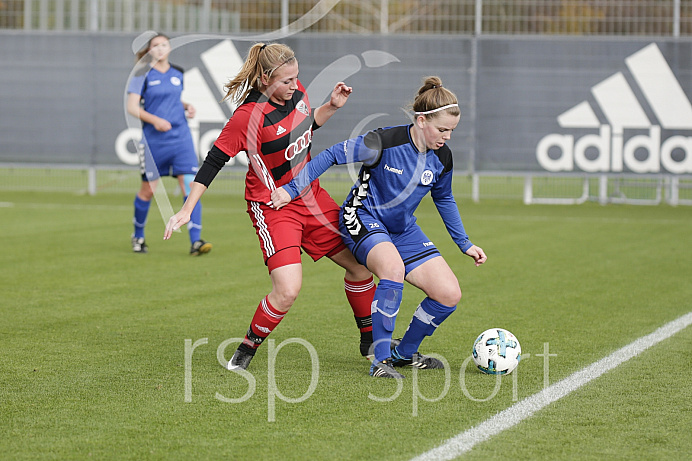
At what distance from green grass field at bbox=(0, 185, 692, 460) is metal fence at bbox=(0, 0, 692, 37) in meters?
7.23

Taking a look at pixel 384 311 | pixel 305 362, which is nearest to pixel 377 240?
pixel 384 311

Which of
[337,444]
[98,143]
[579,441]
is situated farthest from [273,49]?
[98,143]

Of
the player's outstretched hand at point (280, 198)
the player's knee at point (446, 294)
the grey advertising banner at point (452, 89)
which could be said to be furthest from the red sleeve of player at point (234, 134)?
the grey advertising banner at point (452, 89)

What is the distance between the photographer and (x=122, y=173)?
1873cm

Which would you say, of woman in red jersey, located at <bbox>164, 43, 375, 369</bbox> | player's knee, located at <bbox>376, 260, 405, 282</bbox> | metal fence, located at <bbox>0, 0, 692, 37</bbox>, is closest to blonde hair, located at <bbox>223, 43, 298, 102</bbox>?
woman in red jersey, located at <bbox>164, 43, 375, 369</bbox>

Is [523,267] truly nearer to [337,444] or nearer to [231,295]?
[231,295]

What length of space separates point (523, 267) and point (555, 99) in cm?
823

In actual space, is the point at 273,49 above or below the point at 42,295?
above

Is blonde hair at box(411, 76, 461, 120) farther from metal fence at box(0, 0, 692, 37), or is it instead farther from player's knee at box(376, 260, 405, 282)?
metal fence at box(0, 0, 692, 37)

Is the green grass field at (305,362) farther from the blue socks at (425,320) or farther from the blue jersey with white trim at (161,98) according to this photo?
the blue jersey with white trim at (161,98)

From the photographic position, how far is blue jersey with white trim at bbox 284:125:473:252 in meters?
5.14

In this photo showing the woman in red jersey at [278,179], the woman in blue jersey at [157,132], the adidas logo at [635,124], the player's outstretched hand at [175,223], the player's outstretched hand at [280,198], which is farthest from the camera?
the adidas logo at [635,124]

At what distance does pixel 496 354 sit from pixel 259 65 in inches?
81.5

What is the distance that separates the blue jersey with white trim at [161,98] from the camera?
1048cm
